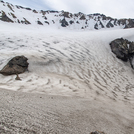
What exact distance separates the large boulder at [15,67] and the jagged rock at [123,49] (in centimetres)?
905

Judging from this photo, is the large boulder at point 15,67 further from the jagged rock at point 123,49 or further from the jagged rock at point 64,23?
the jagged rock at point 64,23

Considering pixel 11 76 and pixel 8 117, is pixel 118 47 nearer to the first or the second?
pixel 11 76

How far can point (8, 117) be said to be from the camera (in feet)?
2.99

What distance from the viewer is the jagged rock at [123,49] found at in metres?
9.65

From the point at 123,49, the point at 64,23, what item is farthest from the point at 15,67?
the point at 64,23

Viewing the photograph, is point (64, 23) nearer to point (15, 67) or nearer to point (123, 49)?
point (123, 49)

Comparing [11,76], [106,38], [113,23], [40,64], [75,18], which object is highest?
[75,18]

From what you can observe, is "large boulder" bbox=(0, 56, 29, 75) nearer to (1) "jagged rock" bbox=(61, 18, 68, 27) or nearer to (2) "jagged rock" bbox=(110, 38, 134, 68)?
(2) "jagged rock" bbox=(110, 38, 134, 68)

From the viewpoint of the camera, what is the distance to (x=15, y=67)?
4195 millimetres

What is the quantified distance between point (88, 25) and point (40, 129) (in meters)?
54.4

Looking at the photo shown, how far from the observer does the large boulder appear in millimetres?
3942

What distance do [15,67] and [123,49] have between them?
33.5 ft

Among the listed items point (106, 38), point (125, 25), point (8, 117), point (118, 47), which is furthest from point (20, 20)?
point (125, 25)

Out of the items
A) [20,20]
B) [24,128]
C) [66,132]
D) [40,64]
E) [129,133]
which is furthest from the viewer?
[20,20]
